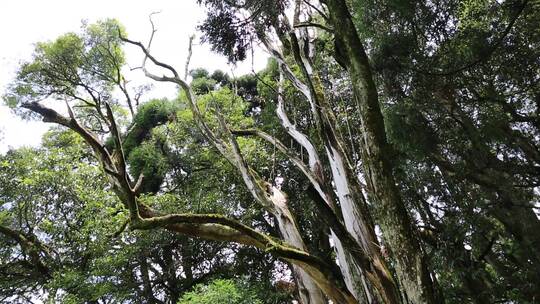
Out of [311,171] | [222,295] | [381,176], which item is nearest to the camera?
[381,176]

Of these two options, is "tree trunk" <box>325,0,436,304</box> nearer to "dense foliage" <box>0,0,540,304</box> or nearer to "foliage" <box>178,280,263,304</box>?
"dense foliage" <box>0,0,540,304</box>

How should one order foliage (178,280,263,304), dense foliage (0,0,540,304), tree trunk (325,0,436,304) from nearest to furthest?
tree trunk (325,0,436,304), dense foliage (0,0,540,304), foliage (178,280,263,304)

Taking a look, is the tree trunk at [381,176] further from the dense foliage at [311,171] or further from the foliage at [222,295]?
the foliage at [222,295]

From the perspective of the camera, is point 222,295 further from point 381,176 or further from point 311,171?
point 381,176

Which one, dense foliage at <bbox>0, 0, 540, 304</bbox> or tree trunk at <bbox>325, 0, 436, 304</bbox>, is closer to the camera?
tree trunk at <bbox>325, 0, 436, 304</bbox>

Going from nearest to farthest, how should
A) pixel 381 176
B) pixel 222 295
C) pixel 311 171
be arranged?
pixel 381 176
pixel 311 171
pixel 222 295

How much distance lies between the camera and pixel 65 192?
9.78 metres

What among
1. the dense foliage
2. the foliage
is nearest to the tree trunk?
the dense foliage

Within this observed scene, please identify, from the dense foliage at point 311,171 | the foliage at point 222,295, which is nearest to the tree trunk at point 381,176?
the dense foliage at point 311,171

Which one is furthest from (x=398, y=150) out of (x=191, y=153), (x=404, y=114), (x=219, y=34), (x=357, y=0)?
(x=191, y=153)

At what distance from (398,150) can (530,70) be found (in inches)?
102

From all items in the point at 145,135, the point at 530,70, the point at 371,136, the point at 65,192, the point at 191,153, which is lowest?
the point at 371,136

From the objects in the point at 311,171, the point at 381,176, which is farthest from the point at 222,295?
the point at 381,176

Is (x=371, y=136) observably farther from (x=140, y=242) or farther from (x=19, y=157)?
(x=19, y=157)
